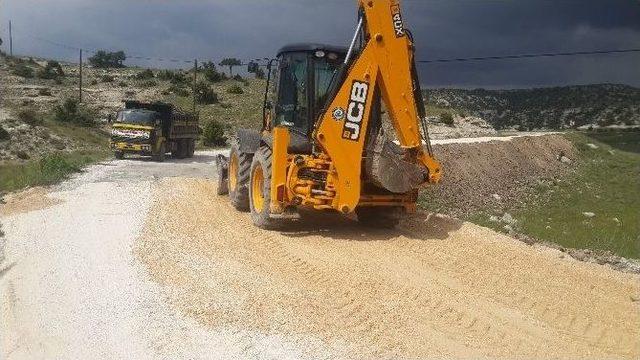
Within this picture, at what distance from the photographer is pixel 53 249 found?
31.4 feet

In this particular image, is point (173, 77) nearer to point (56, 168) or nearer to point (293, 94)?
point (56, 168)

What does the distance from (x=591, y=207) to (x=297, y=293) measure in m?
20.7

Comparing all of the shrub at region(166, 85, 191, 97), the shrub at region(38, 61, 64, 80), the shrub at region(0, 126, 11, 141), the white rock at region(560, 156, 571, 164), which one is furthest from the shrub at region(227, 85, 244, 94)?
the white rock at region(560, 156, 571, 164)

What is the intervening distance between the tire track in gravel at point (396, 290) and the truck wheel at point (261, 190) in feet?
0.84

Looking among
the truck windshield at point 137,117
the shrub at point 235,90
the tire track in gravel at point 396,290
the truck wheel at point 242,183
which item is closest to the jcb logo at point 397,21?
the tire track in gravel at point 396,290

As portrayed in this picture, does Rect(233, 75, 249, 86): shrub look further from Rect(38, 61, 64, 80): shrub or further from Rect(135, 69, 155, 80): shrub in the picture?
Rect(38, 61, 64, 80): shrub

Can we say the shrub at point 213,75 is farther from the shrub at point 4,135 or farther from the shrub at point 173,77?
the shrub at point 4,135

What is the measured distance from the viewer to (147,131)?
26047 millimetres

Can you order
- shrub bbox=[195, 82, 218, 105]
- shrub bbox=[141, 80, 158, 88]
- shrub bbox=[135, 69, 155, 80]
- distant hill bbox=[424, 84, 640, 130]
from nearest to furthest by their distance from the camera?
shrub bbox=[195, 82, 218, 105] < shrub bbox=[141, 80, 158, 88] < shrub bbox=[135, 69, 155, 80] < distant hill bbox=[424, 84, 640, 130]

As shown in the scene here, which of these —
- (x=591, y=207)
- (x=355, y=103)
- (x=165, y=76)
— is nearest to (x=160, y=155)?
(x=591, y=207)

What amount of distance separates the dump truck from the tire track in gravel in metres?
15.5

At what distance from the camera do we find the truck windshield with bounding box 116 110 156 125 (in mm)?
26422

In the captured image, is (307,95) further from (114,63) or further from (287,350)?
(114,63)

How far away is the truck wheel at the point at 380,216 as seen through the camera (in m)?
11.1
